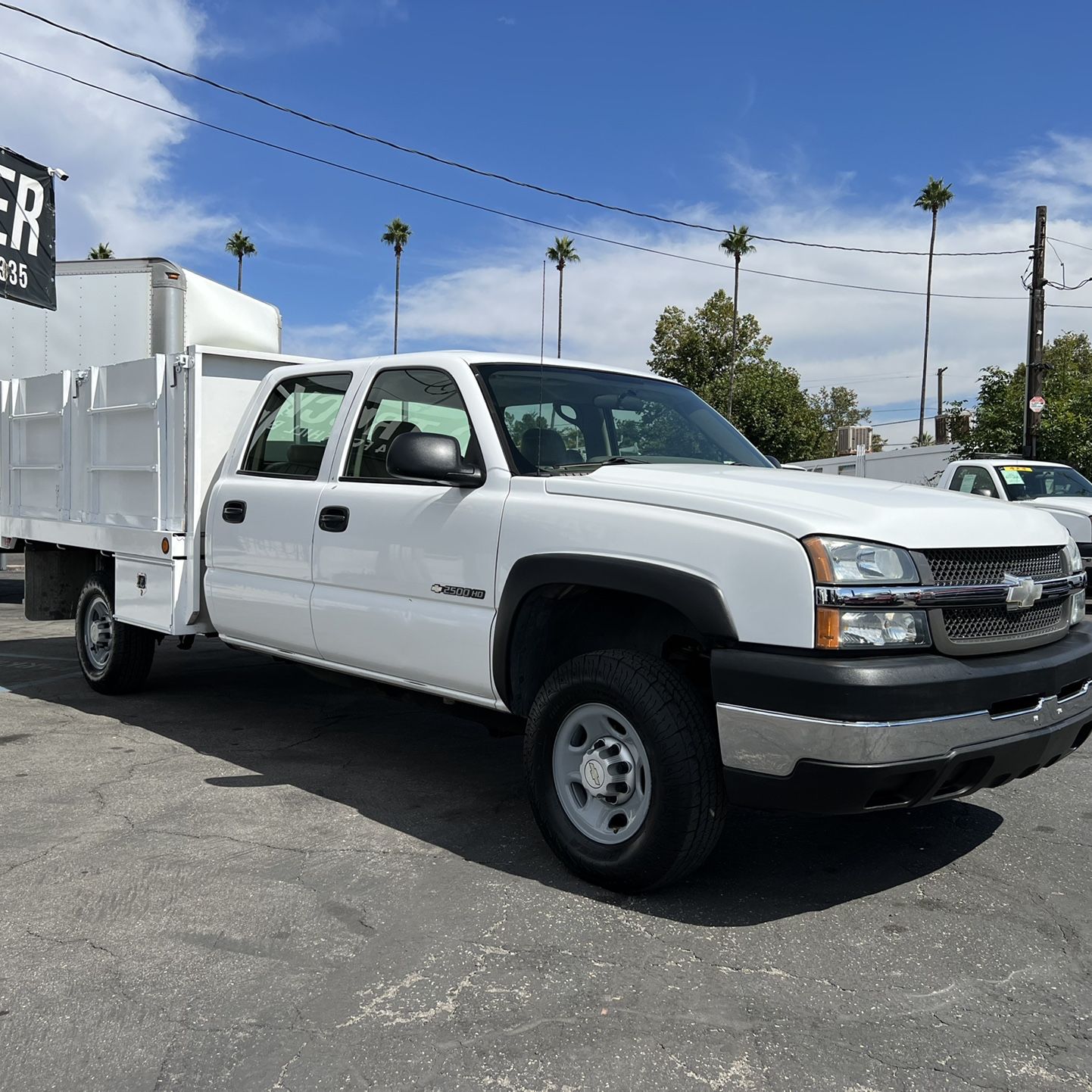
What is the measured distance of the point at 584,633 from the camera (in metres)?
4.22

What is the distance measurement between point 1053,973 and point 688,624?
59.0 inches

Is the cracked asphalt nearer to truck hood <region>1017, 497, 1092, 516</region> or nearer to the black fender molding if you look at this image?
the black fender molding

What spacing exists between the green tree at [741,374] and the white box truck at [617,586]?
152ft

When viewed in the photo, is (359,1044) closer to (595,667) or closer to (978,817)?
(595,667)

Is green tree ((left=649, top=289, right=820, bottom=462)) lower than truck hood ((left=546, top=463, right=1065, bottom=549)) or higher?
higher

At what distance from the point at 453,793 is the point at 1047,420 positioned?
20.1 metres

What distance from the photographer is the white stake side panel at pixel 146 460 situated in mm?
6035

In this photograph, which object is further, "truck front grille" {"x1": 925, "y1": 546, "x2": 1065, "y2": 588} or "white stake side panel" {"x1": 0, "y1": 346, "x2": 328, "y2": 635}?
"white stake side panel" {"x1": 0, "y1": 346, "x2": 328, "y2": 635}

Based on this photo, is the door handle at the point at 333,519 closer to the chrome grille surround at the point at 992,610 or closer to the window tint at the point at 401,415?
the window tint at the point at 401,415

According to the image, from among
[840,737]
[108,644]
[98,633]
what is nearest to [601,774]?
[840,737]

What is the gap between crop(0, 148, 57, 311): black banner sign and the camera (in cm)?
1065

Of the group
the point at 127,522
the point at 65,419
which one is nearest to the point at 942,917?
the point at 127,522

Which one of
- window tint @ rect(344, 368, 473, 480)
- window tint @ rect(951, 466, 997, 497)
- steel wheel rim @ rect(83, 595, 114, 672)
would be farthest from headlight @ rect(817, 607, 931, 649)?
window tint @ rect(951, 466, 997, 497)

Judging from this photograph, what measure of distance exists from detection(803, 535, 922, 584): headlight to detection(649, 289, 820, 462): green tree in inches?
1893
